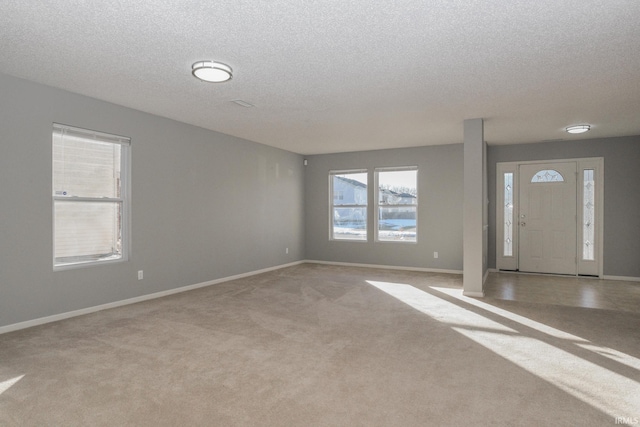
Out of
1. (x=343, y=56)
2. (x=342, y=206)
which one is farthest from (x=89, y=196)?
(x=342, y=206)

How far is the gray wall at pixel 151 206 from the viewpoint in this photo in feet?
11.7

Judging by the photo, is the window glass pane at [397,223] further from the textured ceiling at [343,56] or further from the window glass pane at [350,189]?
the textured ceiling at [343,56]

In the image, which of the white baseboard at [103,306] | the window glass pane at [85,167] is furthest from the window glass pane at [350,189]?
the window glass pane at [85,167]

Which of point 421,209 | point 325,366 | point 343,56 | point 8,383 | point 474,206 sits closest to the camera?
point 8,383

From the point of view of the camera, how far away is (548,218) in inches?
266

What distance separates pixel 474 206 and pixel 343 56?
3.06m

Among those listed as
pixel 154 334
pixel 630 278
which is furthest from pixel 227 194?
pixel 630 278

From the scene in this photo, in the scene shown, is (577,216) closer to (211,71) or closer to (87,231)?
(211,71)

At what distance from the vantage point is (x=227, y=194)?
6.14 meters

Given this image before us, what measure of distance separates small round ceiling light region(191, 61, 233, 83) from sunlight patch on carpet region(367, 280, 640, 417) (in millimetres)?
3254

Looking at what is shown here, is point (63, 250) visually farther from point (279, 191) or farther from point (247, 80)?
point (279, 191)

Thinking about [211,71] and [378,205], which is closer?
[211,71]

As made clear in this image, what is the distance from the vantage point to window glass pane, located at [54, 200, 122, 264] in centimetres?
399

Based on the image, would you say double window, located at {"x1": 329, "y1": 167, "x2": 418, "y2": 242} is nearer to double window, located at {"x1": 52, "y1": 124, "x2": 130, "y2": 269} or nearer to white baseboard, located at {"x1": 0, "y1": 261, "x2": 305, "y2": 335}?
white baseboard, located at {"x1": 0, "y1": 261, "x2": 305, "y2": 335}
